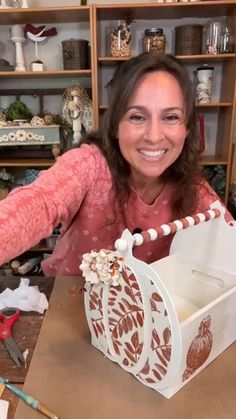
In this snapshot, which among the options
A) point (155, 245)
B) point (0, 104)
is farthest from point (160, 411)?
point (0, 104)

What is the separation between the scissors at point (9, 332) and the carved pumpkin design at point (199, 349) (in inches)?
11.9

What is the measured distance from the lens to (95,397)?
0.55 metres

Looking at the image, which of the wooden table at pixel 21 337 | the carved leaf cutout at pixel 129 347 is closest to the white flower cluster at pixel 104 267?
the carved leaf cutout at pixel 129 347

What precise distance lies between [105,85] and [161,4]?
594 millimetres

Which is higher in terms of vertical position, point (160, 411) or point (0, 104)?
point (0, 104)

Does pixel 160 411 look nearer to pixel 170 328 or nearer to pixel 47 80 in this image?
pixel 170 328

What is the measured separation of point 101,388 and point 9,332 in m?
0.25

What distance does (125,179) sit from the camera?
0.99m

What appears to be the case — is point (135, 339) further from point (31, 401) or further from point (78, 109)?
point (78, 109)

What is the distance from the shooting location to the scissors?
657 mm

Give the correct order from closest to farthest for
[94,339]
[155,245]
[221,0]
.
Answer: [94,339], [155,245], [221,0]

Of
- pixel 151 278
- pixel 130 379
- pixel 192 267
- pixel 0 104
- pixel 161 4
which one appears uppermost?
pixel 161 4

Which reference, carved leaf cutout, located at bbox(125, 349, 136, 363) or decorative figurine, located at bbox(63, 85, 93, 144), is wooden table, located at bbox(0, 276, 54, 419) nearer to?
carved leaf cutout, located at bbox(125, 349, 136, 363)

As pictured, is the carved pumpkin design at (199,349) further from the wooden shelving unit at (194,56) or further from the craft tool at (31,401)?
the wooden shelving unit at (194,56)
